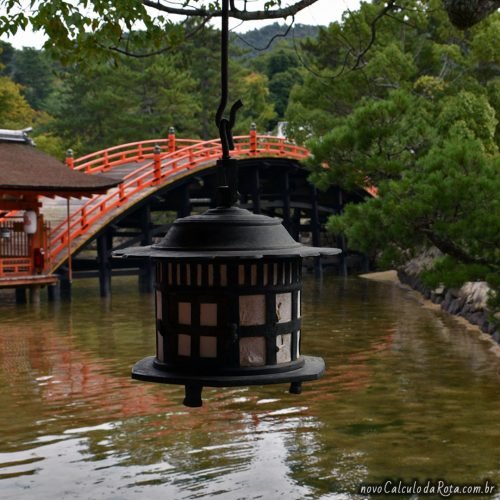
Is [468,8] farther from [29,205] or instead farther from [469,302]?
[29,205]

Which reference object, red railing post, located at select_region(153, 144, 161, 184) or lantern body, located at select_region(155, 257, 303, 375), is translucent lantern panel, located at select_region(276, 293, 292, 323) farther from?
red railing post, located at select_region(153, 144, 161, 184)

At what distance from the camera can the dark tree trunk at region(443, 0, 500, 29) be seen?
8.44 metres

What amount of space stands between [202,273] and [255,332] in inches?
14.3

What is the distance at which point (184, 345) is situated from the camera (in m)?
4.50

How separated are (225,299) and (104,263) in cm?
2149

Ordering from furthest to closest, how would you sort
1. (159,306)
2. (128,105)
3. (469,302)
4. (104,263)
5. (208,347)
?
(128,105) → (104,263) → (469,302) → (159,306) → (208,347)

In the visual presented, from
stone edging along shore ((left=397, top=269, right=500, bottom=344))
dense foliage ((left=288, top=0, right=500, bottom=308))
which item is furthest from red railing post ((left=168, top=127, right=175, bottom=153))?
stone edging along shore ((left=397, top=269, right=500, bottom=344))

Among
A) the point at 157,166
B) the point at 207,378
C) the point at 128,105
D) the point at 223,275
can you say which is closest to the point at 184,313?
the point at 223,275

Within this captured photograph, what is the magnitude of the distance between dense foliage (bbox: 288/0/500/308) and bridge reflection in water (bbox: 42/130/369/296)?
2.31 metres

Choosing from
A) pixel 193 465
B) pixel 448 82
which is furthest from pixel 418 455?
pixel 448 82

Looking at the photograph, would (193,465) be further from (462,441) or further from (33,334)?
(33,334)

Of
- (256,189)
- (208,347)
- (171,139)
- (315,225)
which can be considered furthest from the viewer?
(315,225)

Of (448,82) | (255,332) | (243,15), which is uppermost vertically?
(448,82)

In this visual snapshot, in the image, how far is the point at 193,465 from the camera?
31.9 feet
